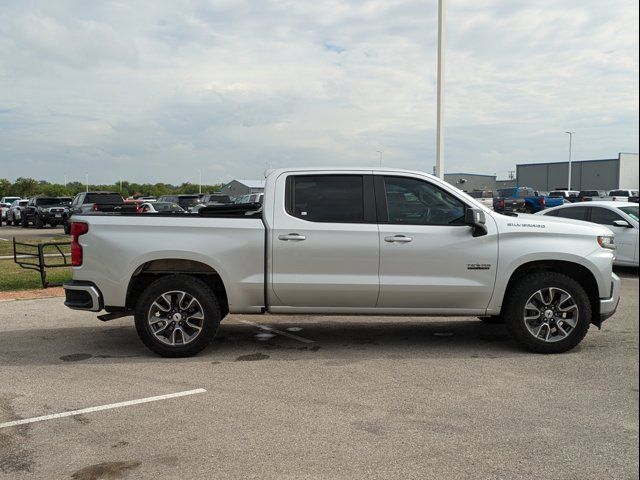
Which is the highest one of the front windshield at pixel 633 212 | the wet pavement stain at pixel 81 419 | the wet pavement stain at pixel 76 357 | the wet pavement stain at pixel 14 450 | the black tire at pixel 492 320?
the front windshield at pixel 633 212

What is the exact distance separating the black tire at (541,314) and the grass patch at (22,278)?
8.89 m

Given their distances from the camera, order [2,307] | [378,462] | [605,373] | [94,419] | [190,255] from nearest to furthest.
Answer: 1. [378,462]
2. [94,419]
3. [605,373]
4. [190,255]
5. [2,307]

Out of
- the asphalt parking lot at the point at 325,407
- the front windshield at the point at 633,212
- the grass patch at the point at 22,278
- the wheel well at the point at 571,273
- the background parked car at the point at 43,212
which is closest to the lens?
the front windshield at the point at 633,212

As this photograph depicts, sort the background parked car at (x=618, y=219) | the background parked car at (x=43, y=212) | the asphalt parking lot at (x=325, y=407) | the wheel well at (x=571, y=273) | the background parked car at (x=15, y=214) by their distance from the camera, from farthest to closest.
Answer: the background parked car at (x=15, y=214)
the background parked car at (x=43, y=212)
the background parked car at (x=618, y=219)
the wheel well at (x=571, y=273)
the asphalt parking lot at (x=325, y=407)

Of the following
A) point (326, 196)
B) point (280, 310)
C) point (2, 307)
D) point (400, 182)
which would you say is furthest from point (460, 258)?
point (2, 307)

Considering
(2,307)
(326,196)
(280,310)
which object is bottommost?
(2,307)

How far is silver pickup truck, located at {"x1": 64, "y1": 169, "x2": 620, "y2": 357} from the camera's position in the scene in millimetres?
6195

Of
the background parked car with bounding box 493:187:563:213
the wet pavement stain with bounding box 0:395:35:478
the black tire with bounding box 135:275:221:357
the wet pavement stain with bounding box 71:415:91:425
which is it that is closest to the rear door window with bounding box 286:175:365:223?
the black tire with bounding box 135:275:221:357

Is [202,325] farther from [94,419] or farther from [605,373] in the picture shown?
[605,373]

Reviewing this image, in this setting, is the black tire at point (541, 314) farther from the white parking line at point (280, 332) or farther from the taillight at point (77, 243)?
the taillight at point (77, 243)

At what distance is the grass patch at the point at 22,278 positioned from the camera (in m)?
11.4

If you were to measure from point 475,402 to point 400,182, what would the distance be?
2.54 m

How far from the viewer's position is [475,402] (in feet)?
16.0

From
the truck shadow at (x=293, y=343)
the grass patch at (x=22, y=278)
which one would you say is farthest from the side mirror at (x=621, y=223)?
the grass patch at (x=22, y=278)
